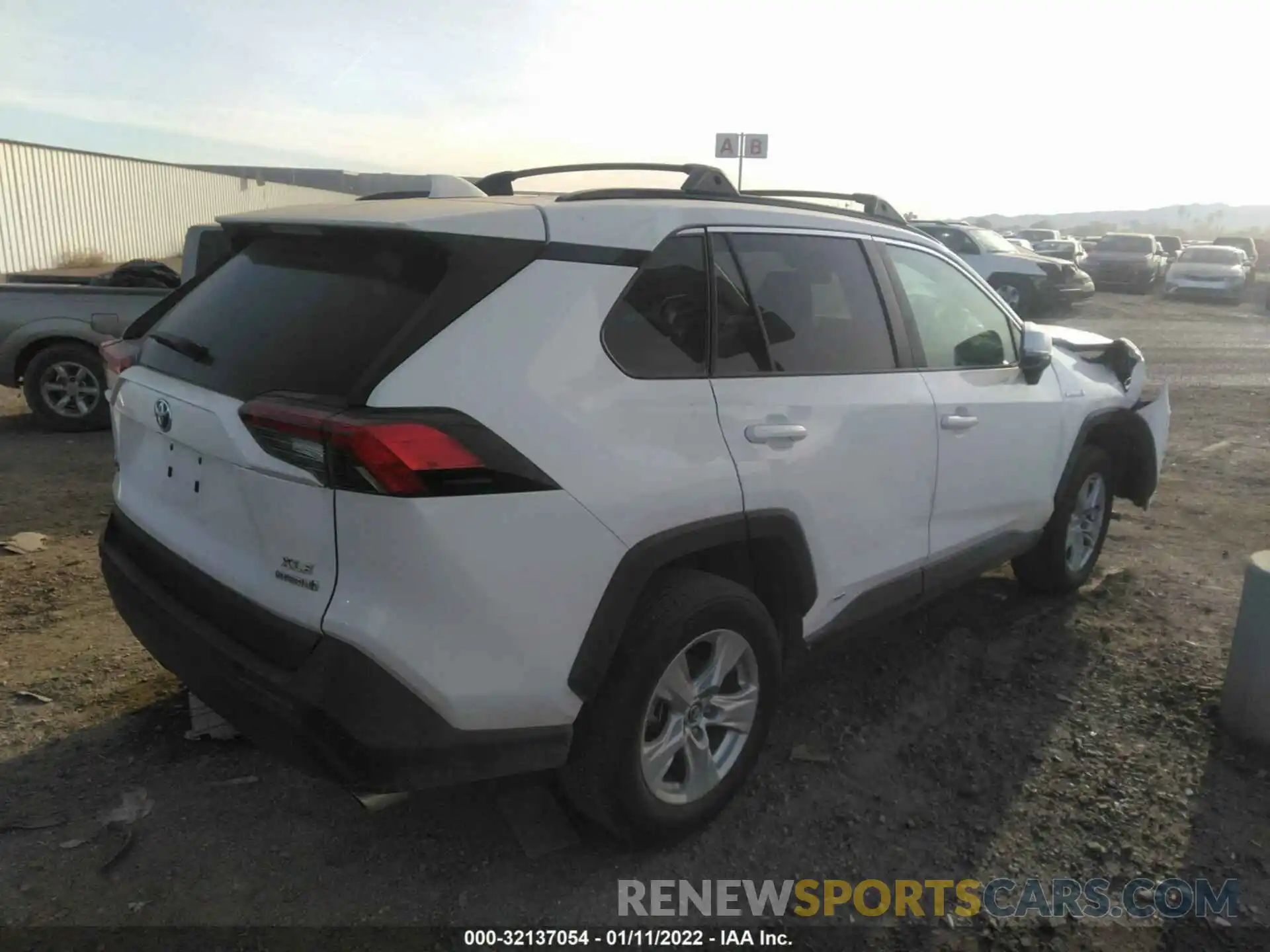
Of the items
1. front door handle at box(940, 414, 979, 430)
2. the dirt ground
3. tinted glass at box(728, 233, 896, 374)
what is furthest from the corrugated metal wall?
front door handle at box(940, 414, 979, 430)

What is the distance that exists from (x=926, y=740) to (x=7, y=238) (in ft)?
71.9

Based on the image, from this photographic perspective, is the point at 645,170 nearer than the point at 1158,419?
Yes

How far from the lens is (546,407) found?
221cm

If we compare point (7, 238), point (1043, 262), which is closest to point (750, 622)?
point (1043, 262)

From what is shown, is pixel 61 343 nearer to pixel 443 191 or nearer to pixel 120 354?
pixel 120 354

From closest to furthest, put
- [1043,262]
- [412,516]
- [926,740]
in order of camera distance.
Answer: [412,516] < [926,740] < [1043,262]

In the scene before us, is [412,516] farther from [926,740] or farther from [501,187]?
[926,740]

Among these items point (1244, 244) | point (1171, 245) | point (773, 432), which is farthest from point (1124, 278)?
point (773, 432)

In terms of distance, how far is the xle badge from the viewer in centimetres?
213

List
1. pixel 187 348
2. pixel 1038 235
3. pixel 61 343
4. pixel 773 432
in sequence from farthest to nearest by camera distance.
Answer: pixel 1038 235 → pixel 61 343 → pixel 773 432 → pixel 187 348

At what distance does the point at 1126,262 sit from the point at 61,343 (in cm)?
2505

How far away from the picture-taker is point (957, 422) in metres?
3.47

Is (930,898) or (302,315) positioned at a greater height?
(302,315)

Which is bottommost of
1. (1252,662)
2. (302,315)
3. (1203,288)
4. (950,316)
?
(1203,288)
